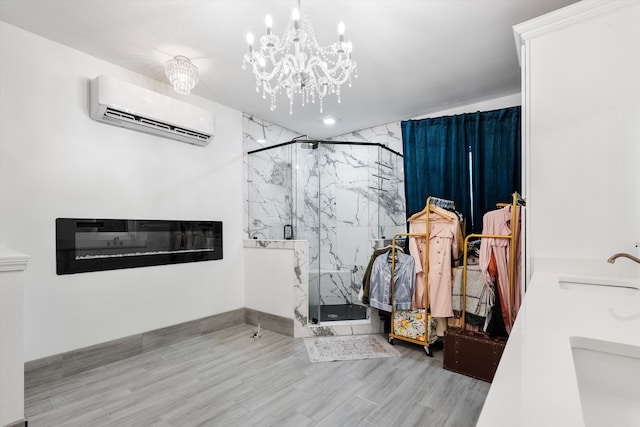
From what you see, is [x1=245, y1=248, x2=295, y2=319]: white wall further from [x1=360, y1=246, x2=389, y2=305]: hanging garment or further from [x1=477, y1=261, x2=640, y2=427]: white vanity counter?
[x1=477, y1=261, x2=640, y2=427]: white vanity counter

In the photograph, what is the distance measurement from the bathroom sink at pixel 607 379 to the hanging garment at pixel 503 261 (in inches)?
64.9

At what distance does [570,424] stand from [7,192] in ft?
9.82

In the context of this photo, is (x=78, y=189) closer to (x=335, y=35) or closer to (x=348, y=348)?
(x=335, y=35)

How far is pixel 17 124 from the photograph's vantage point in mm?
2096

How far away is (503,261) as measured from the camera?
7.91 ft

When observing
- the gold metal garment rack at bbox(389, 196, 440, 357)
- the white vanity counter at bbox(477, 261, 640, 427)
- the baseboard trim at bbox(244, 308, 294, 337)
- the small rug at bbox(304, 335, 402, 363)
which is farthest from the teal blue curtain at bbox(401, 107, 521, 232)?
the baseboard trim at bbox(244, 308, 294, 337)

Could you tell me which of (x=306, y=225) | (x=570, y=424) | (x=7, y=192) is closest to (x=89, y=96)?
(x=7, y=192)

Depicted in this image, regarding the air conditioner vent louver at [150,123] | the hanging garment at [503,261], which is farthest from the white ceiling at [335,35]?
the hanging garment at [503,261]

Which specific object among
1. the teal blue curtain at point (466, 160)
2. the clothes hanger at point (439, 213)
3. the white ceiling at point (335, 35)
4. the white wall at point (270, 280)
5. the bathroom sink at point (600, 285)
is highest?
the white ceiling at point (335, 35)

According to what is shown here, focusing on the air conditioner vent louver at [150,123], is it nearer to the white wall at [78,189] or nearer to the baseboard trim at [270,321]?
the white wall at [78,189]

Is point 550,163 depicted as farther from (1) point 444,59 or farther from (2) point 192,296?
(2) point 192,296

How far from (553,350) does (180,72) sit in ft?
9.14

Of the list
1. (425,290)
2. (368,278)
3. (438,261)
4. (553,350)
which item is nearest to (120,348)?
(368,278)

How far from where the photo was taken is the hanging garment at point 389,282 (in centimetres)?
277
